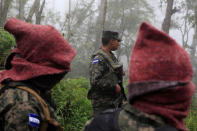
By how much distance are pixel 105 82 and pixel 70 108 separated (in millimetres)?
1514

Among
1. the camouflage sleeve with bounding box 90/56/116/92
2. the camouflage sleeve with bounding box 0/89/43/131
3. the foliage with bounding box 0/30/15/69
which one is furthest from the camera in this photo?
the foliage with bounding box 0/30/15/69

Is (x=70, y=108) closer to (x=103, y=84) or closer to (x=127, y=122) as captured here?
(x=103, y=84)

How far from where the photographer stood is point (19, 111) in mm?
1376

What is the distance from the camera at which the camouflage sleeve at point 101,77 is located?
11.6ft

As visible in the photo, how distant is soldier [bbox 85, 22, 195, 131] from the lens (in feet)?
3.62

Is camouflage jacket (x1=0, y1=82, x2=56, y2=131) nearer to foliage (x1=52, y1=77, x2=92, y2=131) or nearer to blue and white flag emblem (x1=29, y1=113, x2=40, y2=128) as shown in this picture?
blue and white flag emblem (x1=29, y1=113, x2=40, y2=128)

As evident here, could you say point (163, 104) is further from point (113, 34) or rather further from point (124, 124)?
point (113, 34)

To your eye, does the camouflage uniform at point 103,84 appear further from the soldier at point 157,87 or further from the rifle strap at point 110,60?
the soldier at point 157,87

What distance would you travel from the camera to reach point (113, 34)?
162 inches

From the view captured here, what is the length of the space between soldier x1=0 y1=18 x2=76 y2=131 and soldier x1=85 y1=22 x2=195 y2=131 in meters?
→ 0.52

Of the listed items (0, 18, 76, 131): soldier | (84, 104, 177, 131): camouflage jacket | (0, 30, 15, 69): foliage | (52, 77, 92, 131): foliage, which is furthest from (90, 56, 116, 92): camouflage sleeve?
(84, 104, 177, 131): camouflage jacket

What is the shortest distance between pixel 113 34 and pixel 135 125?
3.10 meters

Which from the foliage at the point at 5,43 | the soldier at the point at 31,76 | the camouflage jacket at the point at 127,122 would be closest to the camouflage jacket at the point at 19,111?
the soldier at the point at 31,76

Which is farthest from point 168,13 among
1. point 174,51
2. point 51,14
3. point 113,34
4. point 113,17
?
point 51,14
